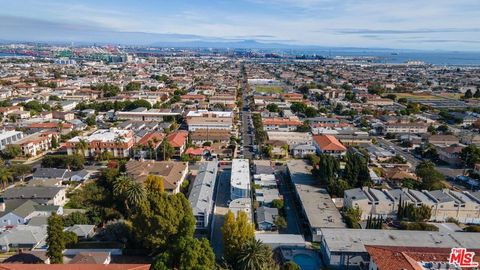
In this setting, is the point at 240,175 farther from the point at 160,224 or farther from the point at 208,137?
the point at 208,137

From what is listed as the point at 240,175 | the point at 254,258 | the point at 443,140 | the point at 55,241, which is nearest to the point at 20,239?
the point at 55,241

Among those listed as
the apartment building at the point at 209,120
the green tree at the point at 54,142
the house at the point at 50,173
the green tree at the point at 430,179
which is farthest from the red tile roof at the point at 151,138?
the green tree at the point at 430,179

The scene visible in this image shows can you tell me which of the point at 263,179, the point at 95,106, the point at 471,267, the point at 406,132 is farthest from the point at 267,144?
the point at 95,106

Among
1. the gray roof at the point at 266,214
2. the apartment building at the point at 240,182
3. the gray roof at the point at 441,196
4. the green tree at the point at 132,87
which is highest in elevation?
the green tree at the point at 132,87

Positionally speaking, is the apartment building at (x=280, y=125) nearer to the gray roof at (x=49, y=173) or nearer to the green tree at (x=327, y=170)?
the green tree at (x=327, y=170)

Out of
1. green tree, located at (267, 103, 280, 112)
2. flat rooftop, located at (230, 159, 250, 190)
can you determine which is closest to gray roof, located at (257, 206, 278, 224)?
flat rooftop, located at (230, 159, 250, 190)

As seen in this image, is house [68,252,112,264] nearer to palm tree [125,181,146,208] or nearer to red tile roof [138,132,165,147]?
palm tree [125,181,146,208]
